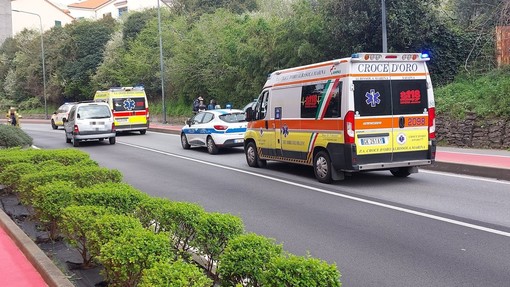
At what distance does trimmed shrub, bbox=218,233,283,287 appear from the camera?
3.81 meters

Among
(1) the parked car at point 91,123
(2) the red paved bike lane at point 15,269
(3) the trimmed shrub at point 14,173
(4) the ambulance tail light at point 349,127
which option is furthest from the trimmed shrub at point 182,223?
(1) the parked car at point 91,123

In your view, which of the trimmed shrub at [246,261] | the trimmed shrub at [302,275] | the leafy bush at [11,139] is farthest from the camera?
the leafy bush at [11,139]

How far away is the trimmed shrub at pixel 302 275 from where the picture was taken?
10.9 feet

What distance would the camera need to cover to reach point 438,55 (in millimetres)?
20906

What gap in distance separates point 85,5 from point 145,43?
59913 millimetres

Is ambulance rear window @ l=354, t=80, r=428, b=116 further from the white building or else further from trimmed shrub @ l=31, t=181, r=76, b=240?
the white building

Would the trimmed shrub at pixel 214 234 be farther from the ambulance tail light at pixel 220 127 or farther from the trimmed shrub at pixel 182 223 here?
the ambulance tail light at pixel 220 127

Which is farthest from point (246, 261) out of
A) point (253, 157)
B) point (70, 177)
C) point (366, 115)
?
point (253, 157)

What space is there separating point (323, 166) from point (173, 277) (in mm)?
7955

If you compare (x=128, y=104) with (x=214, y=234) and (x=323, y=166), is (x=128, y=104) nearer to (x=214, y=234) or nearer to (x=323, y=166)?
(x=323, y=166)

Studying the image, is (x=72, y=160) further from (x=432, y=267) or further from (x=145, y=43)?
(x=145, y=43)

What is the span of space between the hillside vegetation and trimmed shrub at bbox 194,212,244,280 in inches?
558

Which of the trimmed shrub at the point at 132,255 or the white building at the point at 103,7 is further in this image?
the white building at the point at 103,7

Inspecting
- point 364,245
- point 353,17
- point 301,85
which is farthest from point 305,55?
point 364,245
